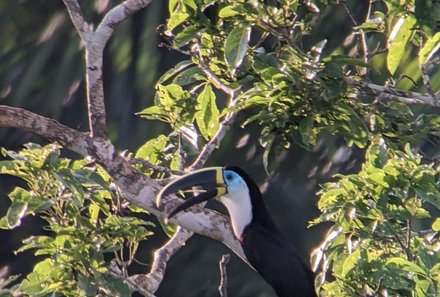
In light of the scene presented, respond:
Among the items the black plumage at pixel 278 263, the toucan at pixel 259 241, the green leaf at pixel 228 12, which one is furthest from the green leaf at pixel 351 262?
the black plumage at pixel 278 263

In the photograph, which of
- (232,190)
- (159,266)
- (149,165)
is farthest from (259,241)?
(149,165)

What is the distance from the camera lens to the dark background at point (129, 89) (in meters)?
4.83

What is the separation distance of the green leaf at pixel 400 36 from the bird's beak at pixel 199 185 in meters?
0.97

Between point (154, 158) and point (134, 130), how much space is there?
718 millimetres

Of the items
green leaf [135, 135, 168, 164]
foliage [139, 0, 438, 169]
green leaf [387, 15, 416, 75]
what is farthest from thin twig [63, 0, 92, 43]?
green leaf [387, 15, 416, 75]

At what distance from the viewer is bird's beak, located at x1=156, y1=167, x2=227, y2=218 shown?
3866 mm

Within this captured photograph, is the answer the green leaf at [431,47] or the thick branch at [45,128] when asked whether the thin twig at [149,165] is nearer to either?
the thick branch at [45,128]

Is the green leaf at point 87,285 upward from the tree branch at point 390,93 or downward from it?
downward

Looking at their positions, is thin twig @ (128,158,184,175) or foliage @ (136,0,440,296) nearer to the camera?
foliage @ (136,0,440,296)

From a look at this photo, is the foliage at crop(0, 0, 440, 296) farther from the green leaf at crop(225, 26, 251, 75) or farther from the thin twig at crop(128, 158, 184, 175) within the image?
the thin twig at crop(128, 158, 184, 175)

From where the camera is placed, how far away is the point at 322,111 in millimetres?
3500

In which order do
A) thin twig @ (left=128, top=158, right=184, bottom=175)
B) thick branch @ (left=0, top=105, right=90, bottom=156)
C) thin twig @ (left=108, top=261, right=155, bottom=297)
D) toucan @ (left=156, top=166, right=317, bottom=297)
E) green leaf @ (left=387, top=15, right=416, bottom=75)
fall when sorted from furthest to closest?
toucan @ (left=156, top=166, right=317, bottom=297) → thin twig @ (left=128, top=158, right=184, bottom=175) → thick branch @ (left=0, top=105, right=90, bottom=156) → thin twig @ (left=108, top=261, right=155, bottom=297) → green leaf @ (left=387, top=15, right=416, bottom=75)

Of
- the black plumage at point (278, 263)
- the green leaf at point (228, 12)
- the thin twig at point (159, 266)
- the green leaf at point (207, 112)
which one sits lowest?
the black plumage at point (278, 263)

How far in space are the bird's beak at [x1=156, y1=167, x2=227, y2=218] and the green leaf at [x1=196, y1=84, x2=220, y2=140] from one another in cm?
18
